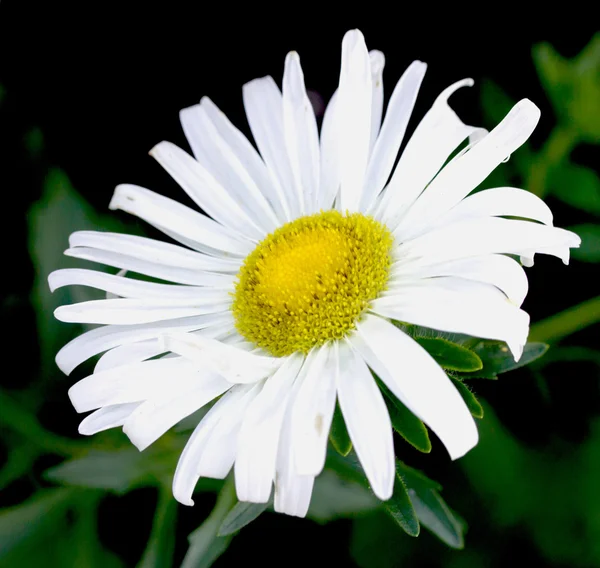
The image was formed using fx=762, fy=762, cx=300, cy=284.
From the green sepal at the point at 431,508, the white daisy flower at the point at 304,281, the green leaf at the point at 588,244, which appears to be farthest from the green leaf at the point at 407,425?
the green leaf at the point at 588,244

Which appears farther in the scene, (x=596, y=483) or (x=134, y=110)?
(x=134, y=110)

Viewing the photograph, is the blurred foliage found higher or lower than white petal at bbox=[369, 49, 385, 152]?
lower

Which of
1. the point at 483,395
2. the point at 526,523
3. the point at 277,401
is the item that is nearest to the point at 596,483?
the point at 526,523

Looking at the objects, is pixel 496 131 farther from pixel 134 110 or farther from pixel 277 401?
pixel 134 110

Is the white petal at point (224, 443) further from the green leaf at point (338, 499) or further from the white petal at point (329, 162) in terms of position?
the green leaf at point (338, 499)

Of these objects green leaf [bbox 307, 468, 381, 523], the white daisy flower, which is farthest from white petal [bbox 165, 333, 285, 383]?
green leaf [bbox 307, 468, 381, 523]

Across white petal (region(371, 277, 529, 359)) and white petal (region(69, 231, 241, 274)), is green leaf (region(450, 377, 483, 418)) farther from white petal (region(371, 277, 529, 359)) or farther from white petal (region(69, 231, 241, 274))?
white petal (region(69, 231, 241, 274))
